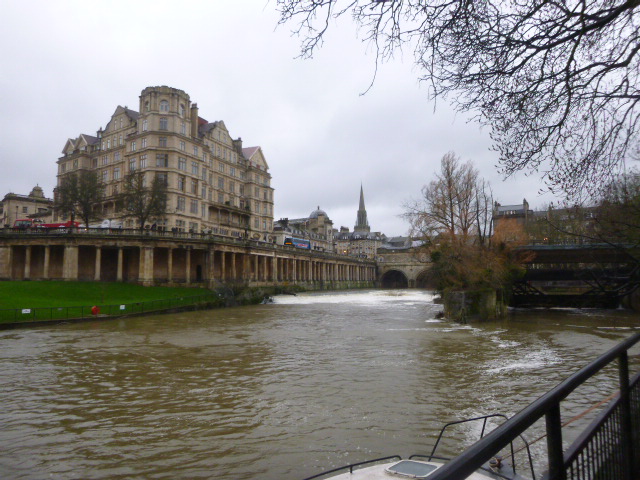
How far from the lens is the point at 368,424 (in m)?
9.98

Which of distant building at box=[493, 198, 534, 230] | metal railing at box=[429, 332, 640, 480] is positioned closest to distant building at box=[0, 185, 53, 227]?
distant building at box=[493, 198, 534, 230]

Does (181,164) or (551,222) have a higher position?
(181,164)

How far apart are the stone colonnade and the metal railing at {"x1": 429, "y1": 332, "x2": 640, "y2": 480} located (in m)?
52.1

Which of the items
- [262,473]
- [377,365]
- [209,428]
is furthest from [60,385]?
[377,365]

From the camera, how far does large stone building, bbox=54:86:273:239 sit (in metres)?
62.3

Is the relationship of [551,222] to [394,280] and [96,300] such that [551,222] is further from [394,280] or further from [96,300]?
[394,280]

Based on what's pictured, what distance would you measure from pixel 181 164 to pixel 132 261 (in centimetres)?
1570

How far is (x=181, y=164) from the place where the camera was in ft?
210

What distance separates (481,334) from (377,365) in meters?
11.5

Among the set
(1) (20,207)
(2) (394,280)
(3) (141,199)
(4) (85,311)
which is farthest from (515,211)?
(1) (20,207)

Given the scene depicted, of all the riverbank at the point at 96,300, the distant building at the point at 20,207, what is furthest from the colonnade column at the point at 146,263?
the distant building at the point at 20,207

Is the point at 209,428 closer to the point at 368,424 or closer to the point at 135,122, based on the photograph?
the point at 368,424

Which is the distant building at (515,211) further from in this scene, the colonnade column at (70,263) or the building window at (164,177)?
the colonnade column at (70,263)

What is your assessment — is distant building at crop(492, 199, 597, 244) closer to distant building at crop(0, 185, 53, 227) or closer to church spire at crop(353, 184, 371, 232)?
church spire at crop(353, 184, 371, 232)
